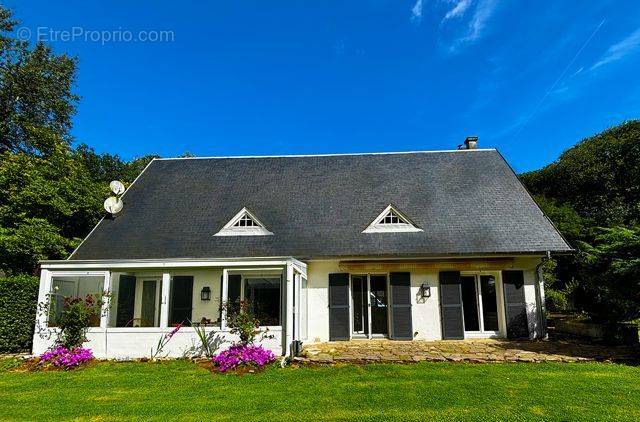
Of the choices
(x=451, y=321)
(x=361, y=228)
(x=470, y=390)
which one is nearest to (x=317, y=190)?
(x=361, y=228)

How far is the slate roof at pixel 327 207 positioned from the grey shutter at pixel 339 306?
101 centimetres

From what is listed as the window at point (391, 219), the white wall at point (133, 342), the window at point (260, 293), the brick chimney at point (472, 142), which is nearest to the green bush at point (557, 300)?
the brick chimney at point (472, 142)

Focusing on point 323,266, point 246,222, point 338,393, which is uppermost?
point 246,222

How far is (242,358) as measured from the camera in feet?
33.9

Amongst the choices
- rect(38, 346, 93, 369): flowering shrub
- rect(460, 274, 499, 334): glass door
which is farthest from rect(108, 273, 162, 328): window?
rect(460, 274, 499, 334): glass door

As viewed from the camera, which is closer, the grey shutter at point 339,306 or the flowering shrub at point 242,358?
the flowering shrub at point 242,358

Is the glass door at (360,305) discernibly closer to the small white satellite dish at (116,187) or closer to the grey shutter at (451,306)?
the grey shutter at (451,306)

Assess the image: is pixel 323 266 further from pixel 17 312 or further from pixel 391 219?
A: pixel 17 312

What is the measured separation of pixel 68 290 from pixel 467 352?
13364mm

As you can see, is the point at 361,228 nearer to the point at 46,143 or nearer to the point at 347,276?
the point at 347,276

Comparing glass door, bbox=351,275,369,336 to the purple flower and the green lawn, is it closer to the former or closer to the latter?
the green lawn

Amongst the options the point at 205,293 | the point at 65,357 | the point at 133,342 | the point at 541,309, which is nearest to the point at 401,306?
the point at 541,309

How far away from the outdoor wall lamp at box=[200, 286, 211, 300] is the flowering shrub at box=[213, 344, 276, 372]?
3443 mm

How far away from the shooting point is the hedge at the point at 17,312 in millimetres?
12094
